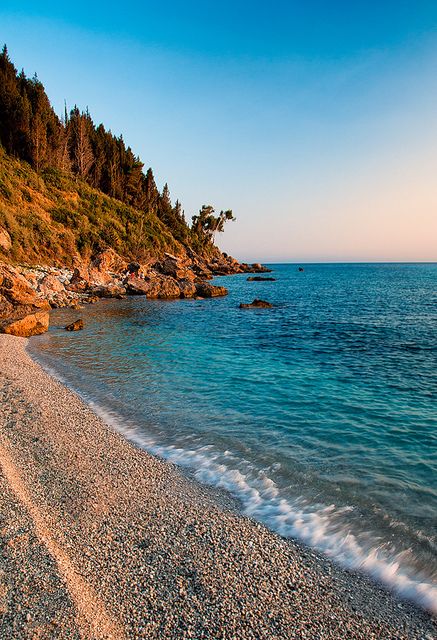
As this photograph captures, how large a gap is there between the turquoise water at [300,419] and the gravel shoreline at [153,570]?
1.96ft

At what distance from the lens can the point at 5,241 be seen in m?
38.5

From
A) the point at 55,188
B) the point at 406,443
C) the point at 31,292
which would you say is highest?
the point at 55,188

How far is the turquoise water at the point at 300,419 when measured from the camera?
6.25 meters

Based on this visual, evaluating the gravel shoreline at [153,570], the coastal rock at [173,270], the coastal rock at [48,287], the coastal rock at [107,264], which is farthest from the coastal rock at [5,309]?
the coastal rock at [173,270]

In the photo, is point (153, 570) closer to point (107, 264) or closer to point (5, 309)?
point (5, 309)

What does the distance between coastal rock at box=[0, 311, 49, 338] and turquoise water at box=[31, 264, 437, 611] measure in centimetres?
97

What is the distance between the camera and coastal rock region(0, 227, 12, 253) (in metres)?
37.8

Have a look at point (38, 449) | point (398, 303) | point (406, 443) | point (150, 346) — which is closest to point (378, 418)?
point (406, 443)

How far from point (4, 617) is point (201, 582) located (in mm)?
2278

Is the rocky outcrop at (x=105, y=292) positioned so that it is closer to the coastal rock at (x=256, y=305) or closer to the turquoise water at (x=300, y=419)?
the coastal rock at (x=256, y=305)

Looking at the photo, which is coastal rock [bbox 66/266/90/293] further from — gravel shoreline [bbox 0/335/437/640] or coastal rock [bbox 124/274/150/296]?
gravel shoreline [bbox 0/335/437/640]

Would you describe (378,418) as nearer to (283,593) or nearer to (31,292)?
(283,593)

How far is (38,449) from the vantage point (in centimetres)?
831

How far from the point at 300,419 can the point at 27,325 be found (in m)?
17.9
